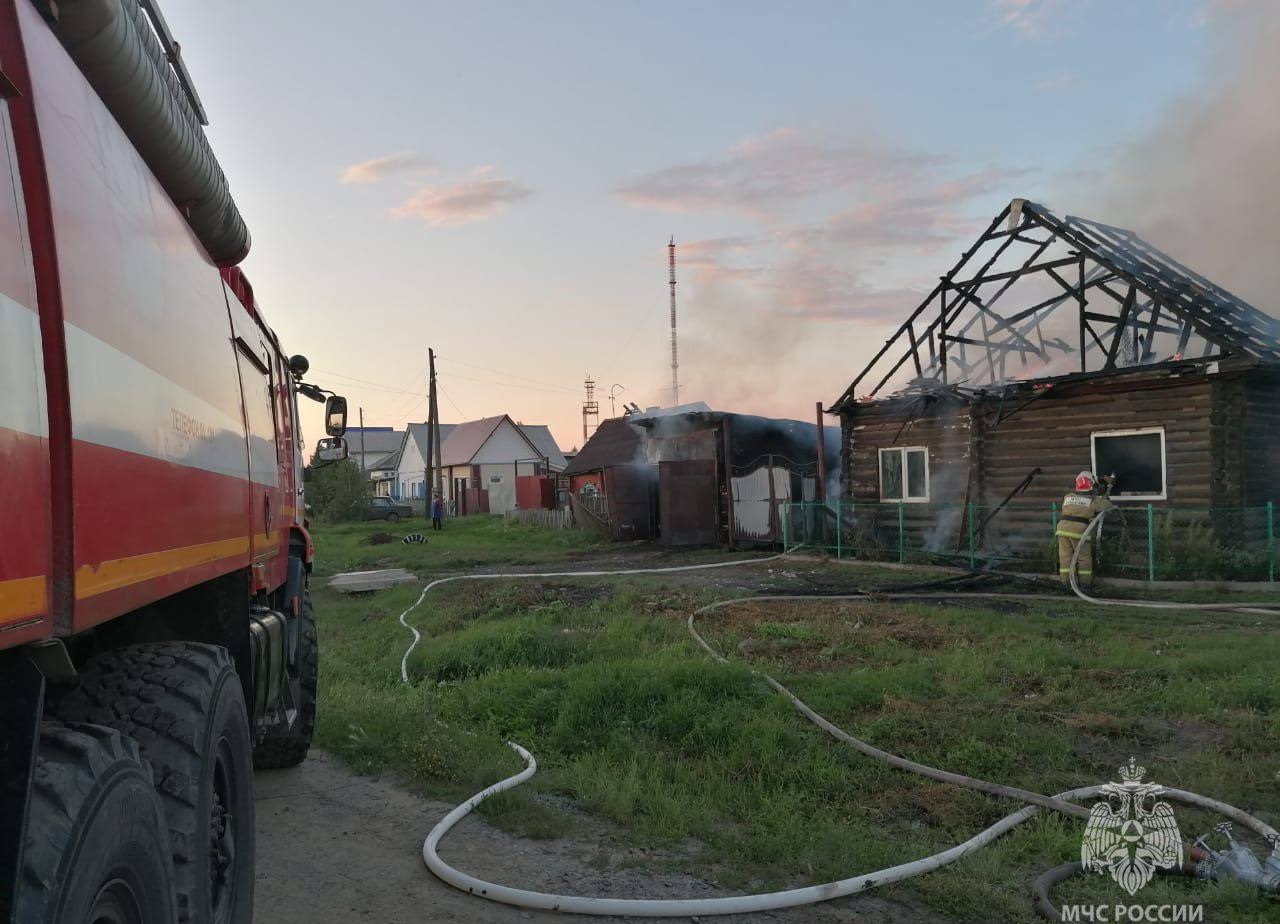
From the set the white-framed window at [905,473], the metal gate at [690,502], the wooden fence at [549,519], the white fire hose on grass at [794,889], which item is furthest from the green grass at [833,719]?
the wooden fence at [549,519]

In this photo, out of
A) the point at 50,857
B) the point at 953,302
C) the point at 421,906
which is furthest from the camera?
the point at 953,302

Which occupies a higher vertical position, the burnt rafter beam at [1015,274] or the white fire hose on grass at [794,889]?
the burnt rafter beam at [1015,274]

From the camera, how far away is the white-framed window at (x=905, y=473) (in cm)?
1855

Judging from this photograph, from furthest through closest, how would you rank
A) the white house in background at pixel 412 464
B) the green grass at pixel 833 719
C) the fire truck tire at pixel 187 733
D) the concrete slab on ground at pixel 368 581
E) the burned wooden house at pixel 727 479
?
1. the white house in background at pixel 412 464
2. the burned wooden house at pixel 727 479
3. the concrete slab on ground at pixel 368 581
4. the green grass at pixel 833 719
5. the fire truck tire at pixel 187 733

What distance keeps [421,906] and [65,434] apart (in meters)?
2.83

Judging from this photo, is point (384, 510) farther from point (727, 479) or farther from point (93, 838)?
point (93, 838)

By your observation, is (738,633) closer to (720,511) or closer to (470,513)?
(720,511)

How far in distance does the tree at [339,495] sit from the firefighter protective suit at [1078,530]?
33771 millimetres

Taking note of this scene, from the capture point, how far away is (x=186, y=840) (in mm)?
2379

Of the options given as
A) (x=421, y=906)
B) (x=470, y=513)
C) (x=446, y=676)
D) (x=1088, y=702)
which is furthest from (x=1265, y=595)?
(x=470, y=513)

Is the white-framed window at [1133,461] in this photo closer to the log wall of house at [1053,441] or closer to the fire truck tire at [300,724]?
the log wall of house at [1053,441]

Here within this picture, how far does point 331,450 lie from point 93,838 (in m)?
6.53

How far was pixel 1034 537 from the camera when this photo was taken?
16203mm

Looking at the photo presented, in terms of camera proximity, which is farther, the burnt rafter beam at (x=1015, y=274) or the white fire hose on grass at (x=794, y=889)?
the burnt rafter beam at (x=1015, y=274)
